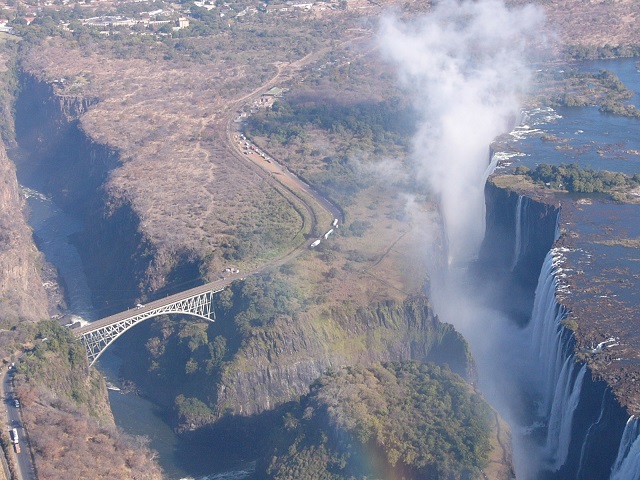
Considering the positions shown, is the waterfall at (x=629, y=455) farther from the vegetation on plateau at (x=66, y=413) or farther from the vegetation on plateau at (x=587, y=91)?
the vegetation on plateau at (x=587, y=91)

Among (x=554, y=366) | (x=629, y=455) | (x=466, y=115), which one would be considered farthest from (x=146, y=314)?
(x=466, y=115)

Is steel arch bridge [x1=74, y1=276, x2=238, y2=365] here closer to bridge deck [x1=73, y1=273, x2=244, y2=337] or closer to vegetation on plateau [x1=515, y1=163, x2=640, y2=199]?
bridge deck [x1=73, y1=273, x2=244, y2=337]

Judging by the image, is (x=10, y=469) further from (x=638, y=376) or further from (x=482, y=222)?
(x=482, y=222)

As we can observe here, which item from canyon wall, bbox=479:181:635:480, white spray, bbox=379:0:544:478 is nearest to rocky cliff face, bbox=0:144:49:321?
white spray, bbox=379:0:544:478

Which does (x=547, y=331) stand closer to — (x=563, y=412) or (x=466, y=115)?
(x=563, y=412)

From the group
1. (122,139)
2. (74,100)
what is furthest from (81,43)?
(122,139)

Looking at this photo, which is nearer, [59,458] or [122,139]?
[59,458]

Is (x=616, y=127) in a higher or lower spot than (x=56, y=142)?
higher
